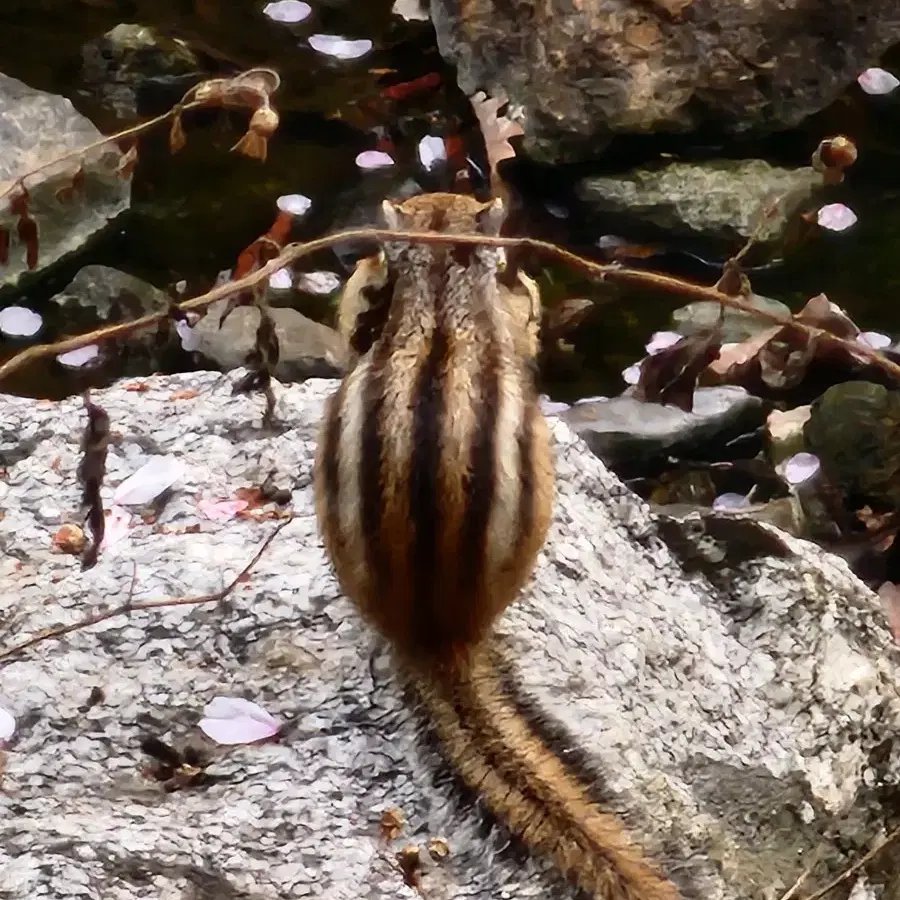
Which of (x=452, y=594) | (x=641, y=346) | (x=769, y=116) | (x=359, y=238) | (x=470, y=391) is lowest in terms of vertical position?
(x=641, y=346)

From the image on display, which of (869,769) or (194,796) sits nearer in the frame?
(194,796)

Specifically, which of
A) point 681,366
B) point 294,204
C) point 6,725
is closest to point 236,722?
point 6,725

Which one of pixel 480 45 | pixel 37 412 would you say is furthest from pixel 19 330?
pixel 480 45

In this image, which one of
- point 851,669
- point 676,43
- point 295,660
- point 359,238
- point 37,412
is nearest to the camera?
point 359,238

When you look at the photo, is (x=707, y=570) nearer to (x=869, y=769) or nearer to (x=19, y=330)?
(x=869, y=769)

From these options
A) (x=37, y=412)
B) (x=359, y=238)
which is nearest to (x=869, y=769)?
(x=359, y=238)

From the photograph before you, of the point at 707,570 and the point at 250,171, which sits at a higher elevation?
the point at 707,570

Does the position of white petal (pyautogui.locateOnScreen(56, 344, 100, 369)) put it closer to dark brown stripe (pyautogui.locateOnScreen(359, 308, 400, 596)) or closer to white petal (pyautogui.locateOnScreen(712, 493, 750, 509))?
white petal (pyautogui.locateOnScreen(712, 493, 750, 509))

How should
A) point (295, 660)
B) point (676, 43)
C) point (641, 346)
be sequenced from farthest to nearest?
point (676, 43)
point (641, 346)
point (295, 660)
